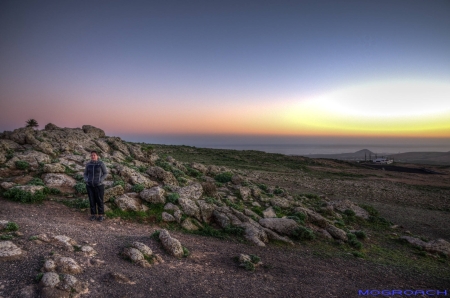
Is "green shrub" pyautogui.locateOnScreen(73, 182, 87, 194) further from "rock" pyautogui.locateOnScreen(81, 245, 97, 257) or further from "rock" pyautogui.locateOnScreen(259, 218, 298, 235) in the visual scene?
"rock" pyautogui.locateOnScreen(259, 218, 298, 235)

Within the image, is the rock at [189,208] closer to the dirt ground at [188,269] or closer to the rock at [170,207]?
the rock at [170,207]

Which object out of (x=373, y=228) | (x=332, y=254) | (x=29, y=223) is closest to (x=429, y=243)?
(x=373, y=228)

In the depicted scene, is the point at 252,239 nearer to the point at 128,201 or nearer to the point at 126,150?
the point at 128,201

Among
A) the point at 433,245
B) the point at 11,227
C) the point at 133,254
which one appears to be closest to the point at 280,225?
the point at 133,254

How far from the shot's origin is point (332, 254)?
11.1 m

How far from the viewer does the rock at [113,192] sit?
1199cm

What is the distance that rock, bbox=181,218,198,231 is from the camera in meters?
11.4

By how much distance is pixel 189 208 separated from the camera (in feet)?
40.7

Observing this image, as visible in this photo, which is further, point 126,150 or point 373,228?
point 126,150

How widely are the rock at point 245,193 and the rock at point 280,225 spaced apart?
4357 millimetres

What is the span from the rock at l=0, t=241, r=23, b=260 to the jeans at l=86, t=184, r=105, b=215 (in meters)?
3.72

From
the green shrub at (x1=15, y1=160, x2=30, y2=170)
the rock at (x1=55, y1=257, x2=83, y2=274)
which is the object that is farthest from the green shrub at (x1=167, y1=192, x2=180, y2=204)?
the green shrub at (x1=15, y1=160, x2=30, y2=170)

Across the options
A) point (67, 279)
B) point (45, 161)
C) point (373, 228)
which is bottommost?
point (373, 228)

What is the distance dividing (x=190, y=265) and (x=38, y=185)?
9.57 m
